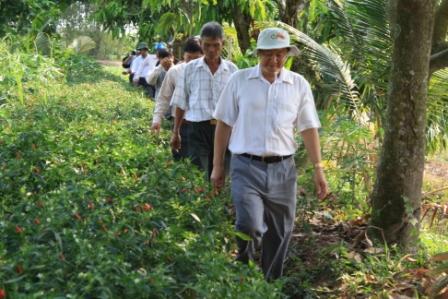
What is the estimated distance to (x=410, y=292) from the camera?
4617 millimetres

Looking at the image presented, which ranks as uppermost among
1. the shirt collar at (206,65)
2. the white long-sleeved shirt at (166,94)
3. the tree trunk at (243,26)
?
the tree trunk at (243,26)

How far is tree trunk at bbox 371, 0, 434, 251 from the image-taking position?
16.3ft

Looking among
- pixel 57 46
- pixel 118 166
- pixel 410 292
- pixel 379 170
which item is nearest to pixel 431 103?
pixel 379 170

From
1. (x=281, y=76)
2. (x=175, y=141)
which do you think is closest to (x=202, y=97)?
(x=175, y=141)

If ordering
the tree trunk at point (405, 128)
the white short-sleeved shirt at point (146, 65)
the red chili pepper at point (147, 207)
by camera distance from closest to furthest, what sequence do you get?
the red chili pepper at point (147, 207), the tree trunk at point (405, 128), the white short-sleeved shirt at point (146, 65)

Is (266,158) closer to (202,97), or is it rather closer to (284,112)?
(284,112)

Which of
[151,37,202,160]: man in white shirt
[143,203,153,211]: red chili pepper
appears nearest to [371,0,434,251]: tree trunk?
[151,37,202,160]: man in white shirt

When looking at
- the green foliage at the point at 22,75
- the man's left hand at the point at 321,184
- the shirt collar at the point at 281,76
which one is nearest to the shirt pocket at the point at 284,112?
the shirt collar at the point at 281,76

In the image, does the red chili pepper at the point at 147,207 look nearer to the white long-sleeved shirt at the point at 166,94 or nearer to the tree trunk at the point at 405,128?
the tree trunk at the point at 405,128

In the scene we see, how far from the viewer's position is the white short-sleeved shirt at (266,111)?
454cm

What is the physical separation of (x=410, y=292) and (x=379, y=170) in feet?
3.45

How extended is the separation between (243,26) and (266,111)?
518 cm

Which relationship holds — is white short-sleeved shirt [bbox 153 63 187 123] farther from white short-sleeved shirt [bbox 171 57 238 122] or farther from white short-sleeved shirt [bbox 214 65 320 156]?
white short-sleeved shirt [bbox 214 65 320 156]

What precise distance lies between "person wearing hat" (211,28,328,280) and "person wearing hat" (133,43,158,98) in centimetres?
1065
